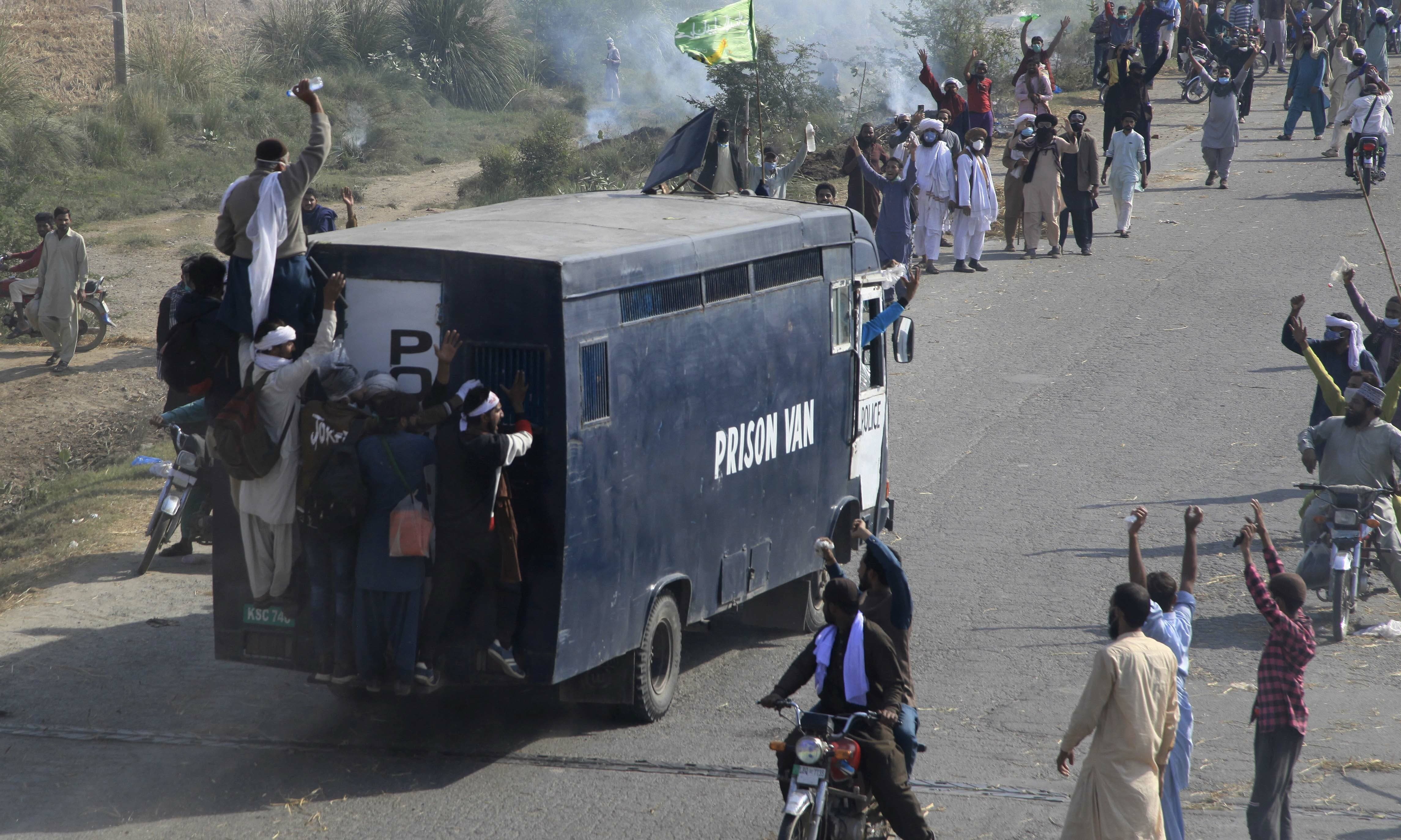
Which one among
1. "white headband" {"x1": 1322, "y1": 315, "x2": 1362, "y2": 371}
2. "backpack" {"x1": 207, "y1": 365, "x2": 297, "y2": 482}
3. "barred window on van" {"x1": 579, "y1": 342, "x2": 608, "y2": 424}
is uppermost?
"barred window on van" {"x1": 579, "y1": 342, "x2": 608, "y2": 424}

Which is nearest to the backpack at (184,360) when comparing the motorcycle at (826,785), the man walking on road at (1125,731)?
the motorcycle at (826,785)

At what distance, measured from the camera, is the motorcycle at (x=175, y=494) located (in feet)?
32.3

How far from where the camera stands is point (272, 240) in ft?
21.6

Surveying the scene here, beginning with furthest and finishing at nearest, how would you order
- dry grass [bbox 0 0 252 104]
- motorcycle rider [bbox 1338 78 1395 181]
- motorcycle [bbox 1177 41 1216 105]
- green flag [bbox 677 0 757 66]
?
dry grass [bbox 0 0 252 104], motorcycle [bbox 1177 41 1216 105], motorcycle rider [bbox 1338 78 1395 181], green flag [bbox 677 0 757 66]

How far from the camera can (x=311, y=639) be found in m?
6.98

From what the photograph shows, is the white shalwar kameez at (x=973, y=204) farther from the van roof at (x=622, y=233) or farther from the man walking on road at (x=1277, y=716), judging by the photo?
the man walking on road at (x=1277, y=716)

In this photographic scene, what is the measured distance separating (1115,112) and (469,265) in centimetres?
1976

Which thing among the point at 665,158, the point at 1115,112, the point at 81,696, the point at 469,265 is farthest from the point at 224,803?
the point at 1115,112

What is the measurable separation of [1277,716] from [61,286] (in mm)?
13939

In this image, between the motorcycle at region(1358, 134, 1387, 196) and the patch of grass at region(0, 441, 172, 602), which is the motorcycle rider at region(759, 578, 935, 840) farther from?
the motorcycle at region(1358, 134, 1387, 196)

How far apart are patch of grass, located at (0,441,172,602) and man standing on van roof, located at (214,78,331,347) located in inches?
175

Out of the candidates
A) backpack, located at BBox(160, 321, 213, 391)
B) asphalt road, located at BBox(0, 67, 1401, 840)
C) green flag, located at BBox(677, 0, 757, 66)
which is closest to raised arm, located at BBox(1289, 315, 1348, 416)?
asphalt road, located at BBox(0, 67, 1401, 840)

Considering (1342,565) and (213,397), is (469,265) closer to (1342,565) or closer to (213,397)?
(213,397)

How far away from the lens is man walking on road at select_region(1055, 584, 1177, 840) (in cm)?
513
